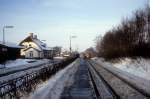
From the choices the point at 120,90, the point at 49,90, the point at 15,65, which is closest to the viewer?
the point at 49,90

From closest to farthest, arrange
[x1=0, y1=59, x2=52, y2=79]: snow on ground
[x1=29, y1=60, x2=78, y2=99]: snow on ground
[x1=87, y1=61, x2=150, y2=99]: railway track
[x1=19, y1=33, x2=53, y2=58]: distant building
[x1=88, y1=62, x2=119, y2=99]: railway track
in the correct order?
[x1=29, y1=60, x2=78, y2=99]: snow on ground
[x1=88, y1=62, x2=119, y2=99]: railway track
[x1=87, y1=61, x2=150, y2=99]: railway track
[x1=0, y1=59, x2=52, y2=79]: snow on ground
[x1=19, y1=33, x2=53, y2=58]: distant building

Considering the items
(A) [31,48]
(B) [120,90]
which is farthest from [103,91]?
(A) [31,48]

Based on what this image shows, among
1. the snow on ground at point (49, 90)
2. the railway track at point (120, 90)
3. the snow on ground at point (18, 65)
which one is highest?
the snow on ground at point (18, 65)

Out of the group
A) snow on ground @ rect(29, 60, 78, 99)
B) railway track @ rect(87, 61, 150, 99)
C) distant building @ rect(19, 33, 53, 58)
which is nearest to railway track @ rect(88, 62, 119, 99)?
railway track @ rect(87, 61, 150, 99)

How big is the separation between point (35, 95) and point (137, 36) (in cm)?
3751

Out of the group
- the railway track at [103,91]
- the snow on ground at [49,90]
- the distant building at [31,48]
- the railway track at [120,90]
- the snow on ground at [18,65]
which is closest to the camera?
the snow on ground at [49,90]

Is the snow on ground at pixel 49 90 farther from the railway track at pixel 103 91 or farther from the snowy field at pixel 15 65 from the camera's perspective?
the snowy field at pixel 15 65

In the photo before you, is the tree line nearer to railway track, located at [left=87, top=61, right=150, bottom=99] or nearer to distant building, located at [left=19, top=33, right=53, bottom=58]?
railway track, located at [left=87, top=61, right=150, bottom=99]

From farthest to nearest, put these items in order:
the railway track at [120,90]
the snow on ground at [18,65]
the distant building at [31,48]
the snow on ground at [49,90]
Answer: the distant building at [31,48], the snow on ground at [18,65], the railway track at [120,90], the snow on ground at [49,90]

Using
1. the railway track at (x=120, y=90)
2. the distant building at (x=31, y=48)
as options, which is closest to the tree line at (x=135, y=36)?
the railway track at (x=120, y=90)

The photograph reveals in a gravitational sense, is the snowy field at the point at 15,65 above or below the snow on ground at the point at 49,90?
above

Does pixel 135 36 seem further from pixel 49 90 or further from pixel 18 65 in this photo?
pixel 49 90

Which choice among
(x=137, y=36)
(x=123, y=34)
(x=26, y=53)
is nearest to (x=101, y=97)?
(x=137, y=36)

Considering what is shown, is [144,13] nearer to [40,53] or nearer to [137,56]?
[137,56]
